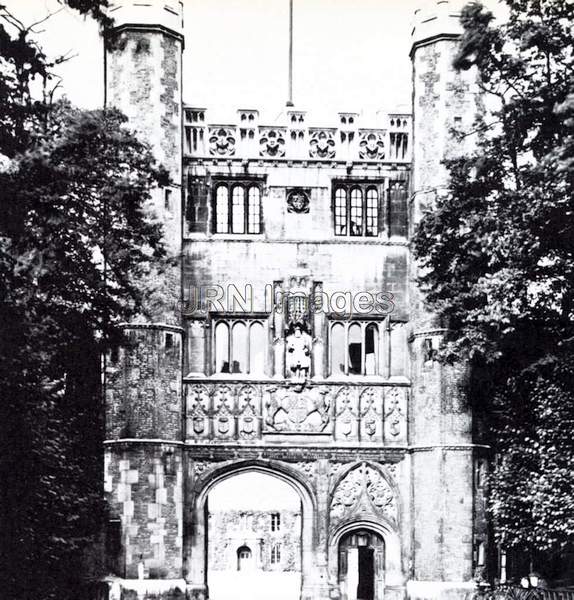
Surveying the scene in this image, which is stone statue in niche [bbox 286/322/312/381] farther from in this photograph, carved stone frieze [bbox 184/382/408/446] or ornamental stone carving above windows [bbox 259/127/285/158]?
ornamental stone carving above windows [bbox 259/127/285/158]

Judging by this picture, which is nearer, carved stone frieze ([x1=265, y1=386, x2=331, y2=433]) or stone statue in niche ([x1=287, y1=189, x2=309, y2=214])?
carved stone frieze ([x1=265, y1=386, x2=331, y2=433])

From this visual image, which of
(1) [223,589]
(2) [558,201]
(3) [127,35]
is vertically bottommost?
(1) [223,589]

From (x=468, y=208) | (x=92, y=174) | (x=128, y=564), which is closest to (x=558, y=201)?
(x=468, y=208)

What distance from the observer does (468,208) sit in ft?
105

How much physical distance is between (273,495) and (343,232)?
127 feet

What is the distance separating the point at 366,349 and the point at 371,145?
5.74 meters

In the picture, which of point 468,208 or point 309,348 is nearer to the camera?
point 468,208

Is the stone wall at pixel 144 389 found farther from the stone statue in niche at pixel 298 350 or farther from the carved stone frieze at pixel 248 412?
the stone statue in niche at pixel 298 350

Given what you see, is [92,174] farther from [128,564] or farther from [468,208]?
[128,564]

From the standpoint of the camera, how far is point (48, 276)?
25.9 m

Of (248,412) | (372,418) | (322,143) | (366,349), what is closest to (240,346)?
(248,412)

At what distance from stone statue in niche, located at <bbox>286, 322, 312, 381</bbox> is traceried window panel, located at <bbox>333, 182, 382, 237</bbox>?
301cm

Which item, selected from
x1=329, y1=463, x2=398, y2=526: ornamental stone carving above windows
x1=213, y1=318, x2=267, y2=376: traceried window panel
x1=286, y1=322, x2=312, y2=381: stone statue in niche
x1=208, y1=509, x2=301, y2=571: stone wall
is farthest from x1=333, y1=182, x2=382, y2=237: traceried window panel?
x1=208, y1=509, x2=301, y2=571: stone wall

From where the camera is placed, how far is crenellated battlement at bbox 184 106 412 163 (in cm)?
3719
